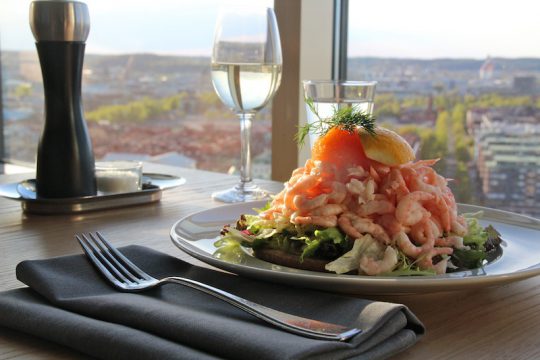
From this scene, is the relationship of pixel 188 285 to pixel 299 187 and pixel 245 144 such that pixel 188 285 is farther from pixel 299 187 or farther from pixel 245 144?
pixel 245 144

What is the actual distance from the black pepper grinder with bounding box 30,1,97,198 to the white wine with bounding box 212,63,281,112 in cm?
32

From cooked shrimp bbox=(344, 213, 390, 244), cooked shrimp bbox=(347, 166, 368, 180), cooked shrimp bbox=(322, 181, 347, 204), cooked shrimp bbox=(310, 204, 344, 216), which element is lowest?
cooked shrimp bbox=(344, 213, 390, 244)

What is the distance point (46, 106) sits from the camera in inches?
55.5

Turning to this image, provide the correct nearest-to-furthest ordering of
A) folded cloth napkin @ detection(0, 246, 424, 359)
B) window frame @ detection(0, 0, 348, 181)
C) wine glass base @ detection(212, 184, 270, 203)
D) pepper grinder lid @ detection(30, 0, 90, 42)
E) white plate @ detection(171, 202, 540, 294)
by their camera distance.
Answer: folded cloth napkin @ detection(0, 246, 424, 359)
white plate @ detection(171, 202, 540, 294)
pepper grinder lid @ detection(30, 0, 90, 42)
wine glass base @ detection(212, 184, 270, 203)
window frame @ detection(0, 0, 348, 181)

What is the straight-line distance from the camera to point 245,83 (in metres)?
1.59

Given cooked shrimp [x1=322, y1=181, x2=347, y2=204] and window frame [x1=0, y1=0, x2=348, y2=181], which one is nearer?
cooked shrimp [x1=322, y1=181, x2=347, y2=204]

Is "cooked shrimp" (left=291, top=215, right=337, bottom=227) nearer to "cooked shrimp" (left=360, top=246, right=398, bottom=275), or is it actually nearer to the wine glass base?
"cooked shrimp" (left=360, top=246, right=398, bottom=275)

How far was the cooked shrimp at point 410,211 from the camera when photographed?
884 millimetres

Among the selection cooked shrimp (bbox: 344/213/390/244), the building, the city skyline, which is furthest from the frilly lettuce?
the building

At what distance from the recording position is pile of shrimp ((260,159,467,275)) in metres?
0.87

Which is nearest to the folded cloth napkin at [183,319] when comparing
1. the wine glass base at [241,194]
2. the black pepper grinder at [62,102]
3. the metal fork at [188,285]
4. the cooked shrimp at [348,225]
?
the metal fork at [188,285]

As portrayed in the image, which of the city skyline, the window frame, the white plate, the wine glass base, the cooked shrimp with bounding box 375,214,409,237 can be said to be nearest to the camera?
the white plate

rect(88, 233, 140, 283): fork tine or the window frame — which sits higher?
the window frame

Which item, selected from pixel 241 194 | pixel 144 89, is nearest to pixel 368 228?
pixel 241 194
